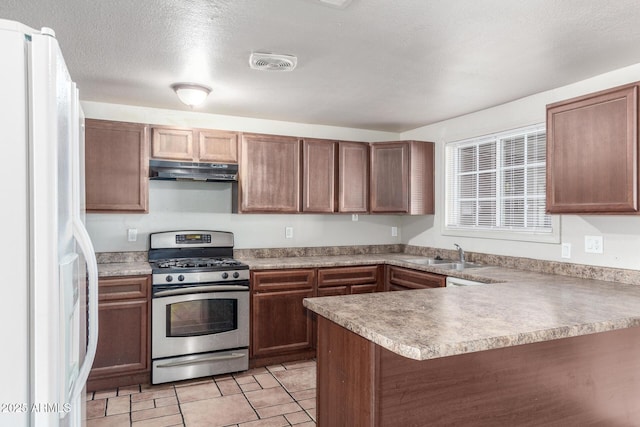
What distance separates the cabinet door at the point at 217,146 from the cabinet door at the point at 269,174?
0.27ft

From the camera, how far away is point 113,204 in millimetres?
3529

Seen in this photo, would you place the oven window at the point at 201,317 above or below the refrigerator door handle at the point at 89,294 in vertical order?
below

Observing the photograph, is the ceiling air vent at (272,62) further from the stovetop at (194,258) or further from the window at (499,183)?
the window at (499,183)

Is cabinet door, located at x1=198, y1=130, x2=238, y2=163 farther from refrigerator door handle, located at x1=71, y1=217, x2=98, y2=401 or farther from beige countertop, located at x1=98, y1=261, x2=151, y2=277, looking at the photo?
refrigerator door handle, located at x1=71, y1=217, x2=98, y2=401

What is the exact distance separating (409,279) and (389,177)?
1161 millimetres

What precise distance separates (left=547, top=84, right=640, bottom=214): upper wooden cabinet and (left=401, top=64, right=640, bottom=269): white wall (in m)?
0.36

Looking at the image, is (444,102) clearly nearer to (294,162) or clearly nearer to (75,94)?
(294,162)

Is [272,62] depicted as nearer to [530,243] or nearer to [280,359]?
[530,243]

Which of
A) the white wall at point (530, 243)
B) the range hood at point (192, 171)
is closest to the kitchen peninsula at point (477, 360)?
the white wall at point (530, 243)

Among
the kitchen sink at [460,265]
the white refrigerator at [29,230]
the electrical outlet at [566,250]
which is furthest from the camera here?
the kitchen sink at [460,265]

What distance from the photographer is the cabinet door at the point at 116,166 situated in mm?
3463

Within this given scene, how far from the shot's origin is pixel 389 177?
450 centimetres

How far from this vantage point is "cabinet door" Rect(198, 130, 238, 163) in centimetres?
382

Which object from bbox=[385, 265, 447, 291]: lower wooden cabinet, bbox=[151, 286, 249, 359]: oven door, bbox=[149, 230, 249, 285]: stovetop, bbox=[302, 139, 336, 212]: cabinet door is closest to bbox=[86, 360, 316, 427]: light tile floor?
bbox=[151, 286, 249, 359]: oven door
